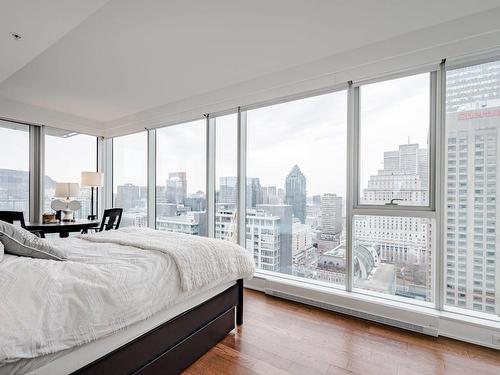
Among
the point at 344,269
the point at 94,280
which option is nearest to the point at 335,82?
the point at 344,269

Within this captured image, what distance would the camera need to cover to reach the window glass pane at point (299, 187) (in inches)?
112

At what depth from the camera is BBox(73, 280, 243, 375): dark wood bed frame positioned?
4.04 feet

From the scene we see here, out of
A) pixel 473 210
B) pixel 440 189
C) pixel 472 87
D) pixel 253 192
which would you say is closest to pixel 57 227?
pixel 253 192

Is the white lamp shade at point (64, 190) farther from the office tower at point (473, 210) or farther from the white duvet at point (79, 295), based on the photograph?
the office tower at point (473, 210)

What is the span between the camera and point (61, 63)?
292cm

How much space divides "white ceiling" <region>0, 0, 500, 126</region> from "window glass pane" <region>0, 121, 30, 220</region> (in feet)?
3.20

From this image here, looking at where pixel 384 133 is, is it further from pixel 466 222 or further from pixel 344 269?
pixel 344 269

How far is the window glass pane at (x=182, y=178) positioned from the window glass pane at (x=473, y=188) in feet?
9.74

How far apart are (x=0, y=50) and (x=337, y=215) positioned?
11.7ft

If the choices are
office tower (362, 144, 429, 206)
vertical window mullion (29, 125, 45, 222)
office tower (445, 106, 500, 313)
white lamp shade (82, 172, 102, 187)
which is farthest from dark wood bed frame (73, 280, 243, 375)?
vertical window mullion (29, 125, 45, 222)

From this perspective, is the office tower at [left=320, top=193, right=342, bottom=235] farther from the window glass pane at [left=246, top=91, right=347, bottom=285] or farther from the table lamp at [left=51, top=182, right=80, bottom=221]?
the table lamp at [left=51, top=182, right=80, bottom=221]

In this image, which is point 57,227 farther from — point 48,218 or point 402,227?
point 402,227

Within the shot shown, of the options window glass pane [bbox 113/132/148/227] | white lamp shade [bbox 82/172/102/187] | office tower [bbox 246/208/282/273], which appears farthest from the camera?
window glass pane [bbox 113/132/148/227]

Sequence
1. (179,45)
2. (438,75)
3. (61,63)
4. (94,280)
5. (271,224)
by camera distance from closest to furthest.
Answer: (94,280), (438,75), (179,45), (61,63), (271,224)
